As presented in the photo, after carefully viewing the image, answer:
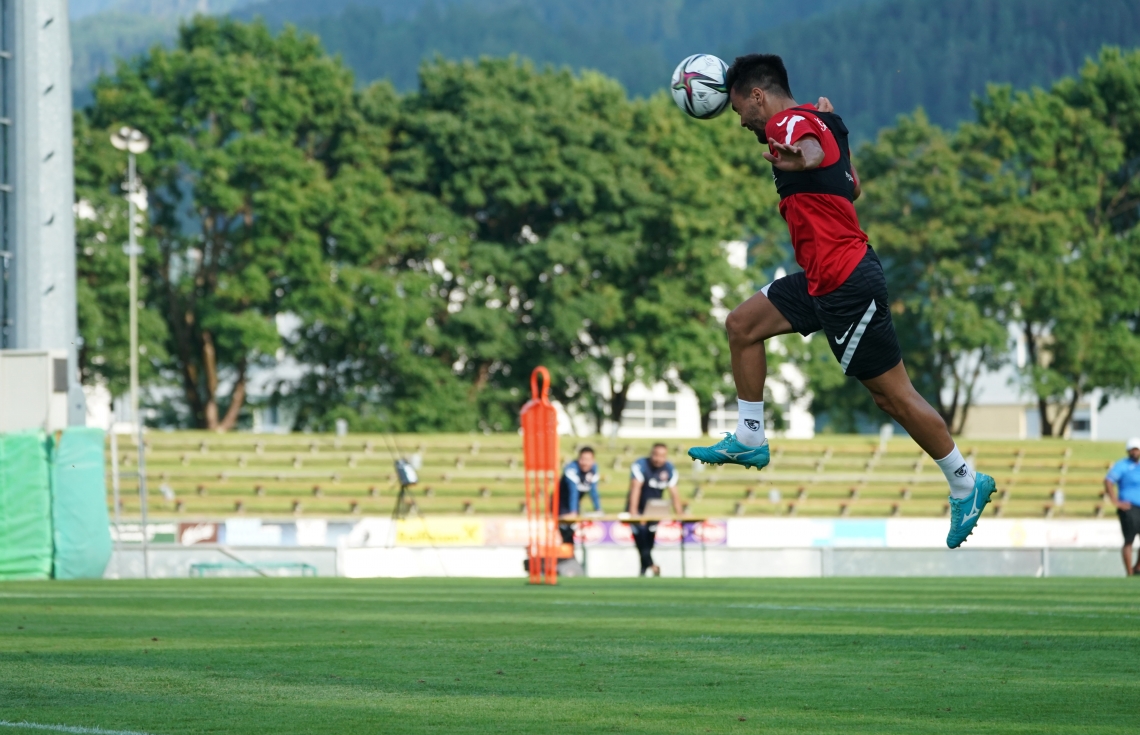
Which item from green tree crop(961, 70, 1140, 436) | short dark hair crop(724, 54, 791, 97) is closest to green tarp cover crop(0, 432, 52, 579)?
short dark hair crop(724, 54, 791, 97)

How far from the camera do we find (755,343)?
289 inches

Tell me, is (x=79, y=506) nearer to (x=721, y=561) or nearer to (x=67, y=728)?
(x=721, y=561)

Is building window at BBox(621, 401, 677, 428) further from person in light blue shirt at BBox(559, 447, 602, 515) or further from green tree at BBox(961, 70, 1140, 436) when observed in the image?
person in light blue shirt at BBox(559, 447, 602, 515)

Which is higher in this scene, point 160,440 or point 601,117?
point 601,117

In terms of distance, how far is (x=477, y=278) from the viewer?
172 ft

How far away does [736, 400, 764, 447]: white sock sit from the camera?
7.55m

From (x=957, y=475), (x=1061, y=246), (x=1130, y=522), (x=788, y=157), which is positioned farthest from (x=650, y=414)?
(x=788, y=157)

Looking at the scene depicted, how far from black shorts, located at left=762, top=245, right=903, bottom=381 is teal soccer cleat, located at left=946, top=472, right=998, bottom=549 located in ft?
3.03

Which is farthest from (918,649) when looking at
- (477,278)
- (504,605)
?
(477,278)

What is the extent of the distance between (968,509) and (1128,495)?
45.1 ft

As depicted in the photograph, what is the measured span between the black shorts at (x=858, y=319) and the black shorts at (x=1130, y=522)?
14173 mm

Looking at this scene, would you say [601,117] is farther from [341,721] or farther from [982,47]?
[982,47]

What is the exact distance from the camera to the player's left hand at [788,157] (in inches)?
263

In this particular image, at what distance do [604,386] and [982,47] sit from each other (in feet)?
461
